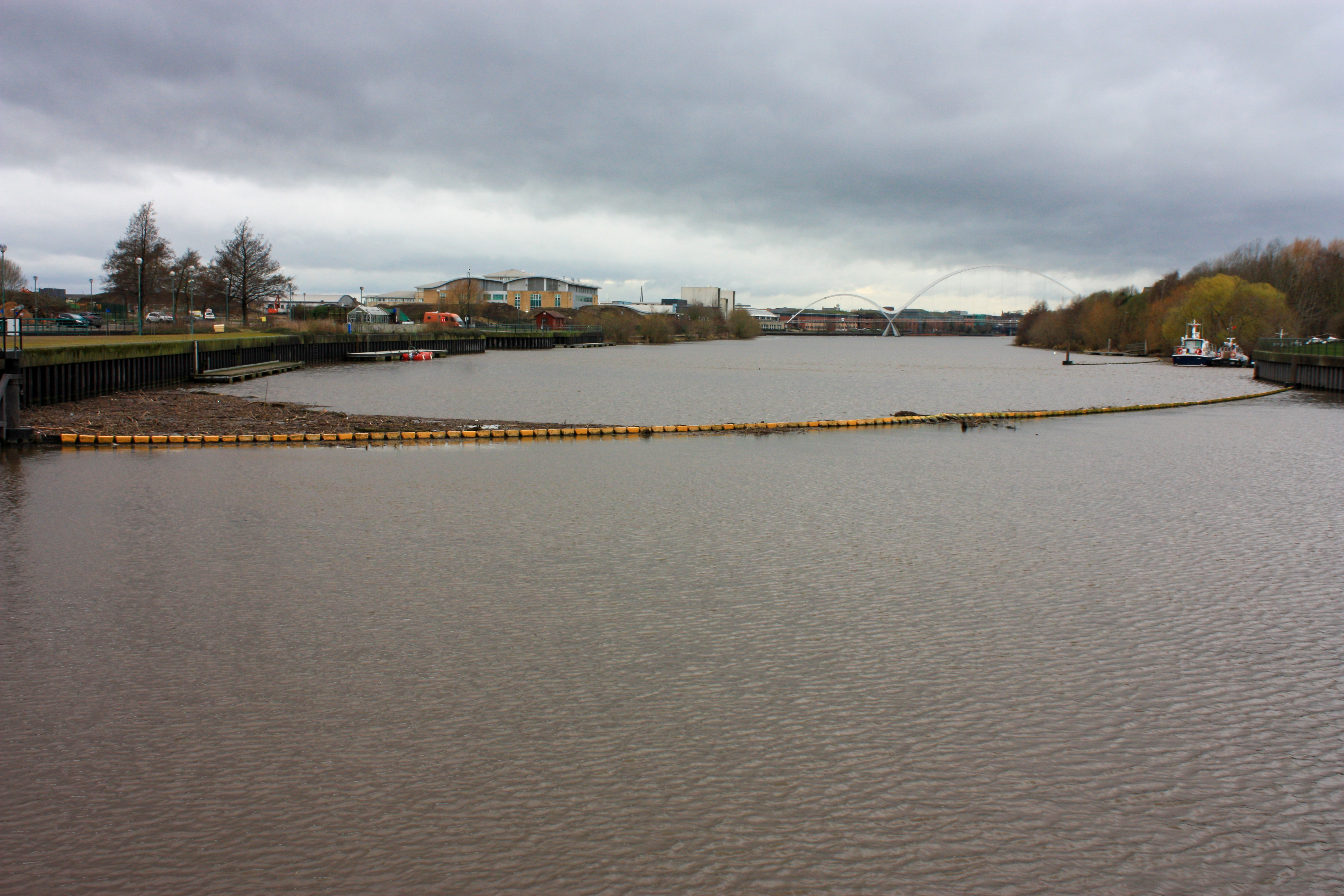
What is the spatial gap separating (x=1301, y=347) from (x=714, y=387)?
36.9 m

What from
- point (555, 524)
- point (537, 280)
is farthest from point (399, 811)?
point (537, 280)

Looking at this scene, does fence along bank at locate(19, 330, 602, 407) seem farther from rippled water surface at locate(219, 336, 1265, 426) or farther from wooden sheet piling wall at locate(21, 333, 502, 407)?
rippled water surface at locate(219, 336, 1265, 426)

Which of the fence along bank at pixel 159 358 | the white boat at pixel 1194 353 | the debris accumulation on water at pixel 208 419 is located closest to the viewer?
the debris accumulation on water at pixel 208 419

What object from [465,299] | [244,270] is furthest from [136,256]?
[465,299]

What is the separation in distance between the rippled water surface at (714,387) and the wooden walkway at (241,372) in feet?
2.27

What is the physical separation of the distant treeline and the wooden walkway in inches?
3236

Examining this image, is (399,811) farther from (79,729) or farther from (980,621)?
(980,621)

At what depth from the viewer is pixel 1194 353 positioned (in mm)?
85625

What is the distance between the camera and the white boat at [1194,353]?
85.2 m

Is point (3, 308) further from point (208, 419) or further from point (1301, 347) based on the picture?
point (1301, 347)

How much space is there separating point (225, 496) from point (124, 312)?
73977mm

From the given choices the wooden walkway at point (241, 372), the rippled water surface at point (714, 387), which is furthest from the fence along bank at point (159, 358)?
the rippled water surface at point (714, 387)

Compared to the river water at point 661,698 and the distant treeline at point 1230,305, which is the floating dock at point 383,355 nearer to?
the river water at point 661,698

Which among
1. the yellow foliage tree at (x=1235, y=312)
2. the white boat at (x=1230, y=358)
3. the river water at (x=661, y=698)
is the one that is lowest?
the river water at (x=661, y=698)
